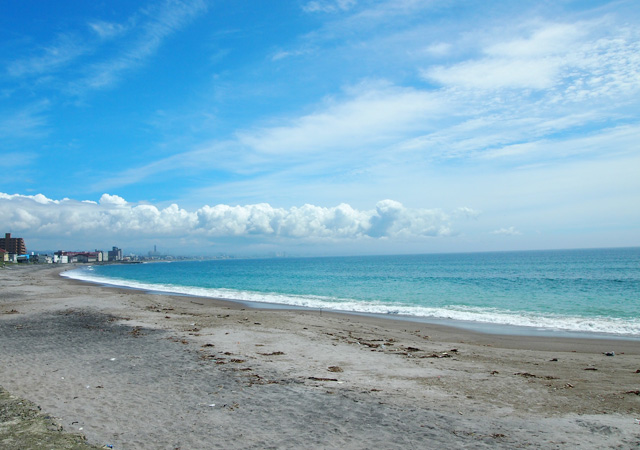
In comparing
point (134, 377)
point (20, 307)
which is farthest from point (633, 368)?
point (20, 307)

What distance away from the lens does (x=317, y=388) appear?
854 cm

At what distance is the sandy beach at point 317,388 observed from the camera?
625 centimetres

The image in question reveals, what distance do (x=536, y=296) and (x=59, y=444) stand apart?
119ft

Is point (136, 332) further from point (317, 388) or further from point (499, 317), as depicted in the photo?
point (499, 317)

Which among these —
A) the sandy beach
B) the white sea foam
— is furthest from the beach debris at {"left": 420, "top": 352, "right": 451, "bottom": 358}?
the white sea foam

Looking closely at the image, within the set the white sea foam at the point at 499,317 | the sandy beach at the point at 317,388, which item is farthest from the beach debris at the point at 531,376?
the white sea foam at the point at 499,317

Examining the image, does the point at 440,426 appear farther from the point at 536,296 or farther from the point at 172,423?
the point at 536,296

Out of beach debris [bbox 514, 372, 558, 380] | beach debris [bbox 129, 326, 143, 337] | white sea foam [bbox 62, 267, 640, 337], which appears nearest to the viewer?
beach debris [bbox 514, 372, 558, 380]

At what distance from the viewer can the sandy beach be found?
20.5ft

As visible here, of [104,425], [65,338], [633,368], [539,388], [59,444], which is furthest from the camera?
[65,338]

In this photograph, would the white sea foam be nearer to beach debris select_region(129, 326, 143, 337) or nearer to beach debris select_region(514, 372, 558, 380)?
beach debris select_region(514, 372, 558, 380)

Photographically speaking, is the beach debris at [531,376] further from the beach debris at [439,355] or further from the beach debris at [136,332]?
the beach debris at [136,332]

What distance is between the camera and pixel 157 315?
21031mm

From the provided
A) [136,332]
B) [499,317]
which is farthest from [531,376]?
[499,317]
